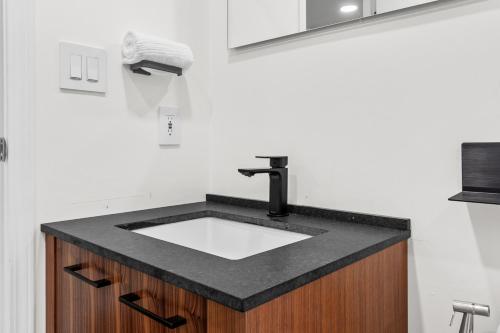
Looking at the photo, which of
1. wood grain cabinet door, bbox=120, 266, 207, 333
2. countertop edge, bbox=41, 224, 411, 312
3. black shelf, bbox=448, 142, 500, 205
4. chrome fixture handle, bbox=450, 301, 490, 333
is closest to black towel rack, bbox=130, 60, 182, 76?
countertop edge, bbox=41, 224, 411, 312

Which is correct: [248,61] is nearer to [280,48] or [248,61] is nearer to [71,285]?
[280,48]

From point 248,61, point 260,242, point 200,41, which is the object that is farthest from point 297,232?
point 200,41

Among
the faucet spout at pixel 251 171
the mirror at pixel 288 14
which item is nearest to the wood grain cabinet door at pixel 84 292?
the faucet spout at pixel 251 171

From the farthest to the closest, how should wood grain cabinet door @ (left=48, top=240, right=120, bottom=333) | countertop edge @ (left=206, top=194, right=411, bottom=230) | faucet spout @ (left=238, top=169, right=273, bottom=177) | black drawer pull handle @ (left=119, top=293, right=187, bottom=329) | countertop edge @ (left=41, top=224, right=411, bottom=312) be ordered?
faucet spout @ (left=238, top=169, right=273, bottom=177), countertop edge @ (left=206, top=194, right=411, bottom=230), wood grain cabinet door @ (left=48, top=240, right=120, bottom=333), black drawer pull handle @ (left=119, top=293, right=187, bottom=329), countertop edge @ (left=41, top=224, right=411, bottom=312)

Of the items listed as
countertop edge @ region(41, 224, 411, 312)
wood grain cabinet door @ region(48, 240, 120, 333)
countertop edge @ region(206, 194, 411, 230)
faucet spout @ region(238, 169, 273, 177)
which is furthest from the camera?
faucet spout @ region(238, 169, 273, 177)

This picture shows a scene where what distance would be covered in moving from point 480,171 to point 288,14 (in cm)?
76

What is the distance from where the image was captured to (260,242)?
3.97 ft

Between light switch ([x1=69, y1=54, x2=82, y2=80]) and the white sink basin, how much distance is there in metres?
0.50

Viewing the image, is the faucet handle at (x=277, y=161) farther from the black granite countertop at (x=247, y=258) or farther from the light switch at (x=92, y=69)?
the light switch at (x=92, y=69)

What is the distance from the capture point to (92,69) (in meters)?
1.21

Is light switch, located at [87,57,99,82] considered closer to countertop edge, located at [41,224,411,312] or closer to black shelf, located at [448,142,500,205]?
countertop edge, located at [41,224,411,312]

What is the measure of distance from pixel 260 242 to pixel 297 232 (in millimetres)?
142

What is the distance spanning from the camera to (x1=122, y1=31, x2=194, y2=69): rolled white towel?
1.23m

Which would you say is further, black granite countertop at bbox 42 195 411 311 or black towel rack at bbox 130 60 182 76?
black towel rack at bbox 130 60 182 76
